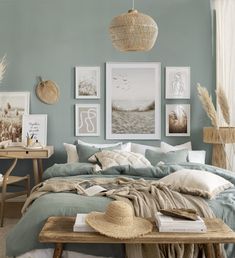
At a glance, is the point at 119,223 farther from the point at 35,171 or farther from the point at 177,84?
the point at 177,84

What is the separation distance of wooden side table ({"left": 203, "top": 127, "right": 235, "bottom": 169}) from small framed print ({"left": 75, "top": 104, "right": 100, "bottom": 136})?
4.79 ft

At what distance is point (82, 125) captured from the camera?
18.2ft

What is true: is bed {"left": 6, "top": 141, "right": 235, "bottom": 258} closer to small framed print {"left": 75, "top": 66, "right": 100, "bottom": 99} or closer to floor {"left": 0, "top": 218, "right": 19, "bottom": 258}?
floor {"left": 0, "top": 218, "right": 19, "bottom": 258}

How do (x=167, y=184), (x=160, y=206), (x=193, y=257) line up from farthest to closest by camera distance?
(x=167, y=184)
(x=160, y=206)
(x=193, y=257)

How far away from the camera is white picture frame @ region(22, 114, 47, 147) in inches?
215

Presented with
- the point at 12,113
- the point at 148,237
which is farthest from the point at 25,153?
the point at 148,237

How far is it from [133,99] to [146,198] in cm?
257

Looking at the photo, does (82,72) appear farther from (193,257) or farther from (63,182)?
(193,257)

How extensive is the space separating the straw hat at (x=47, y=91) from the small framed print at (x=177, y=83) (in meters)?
1.52

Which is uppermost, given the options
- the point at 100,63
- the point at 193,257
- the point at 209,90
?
the point at 100,63

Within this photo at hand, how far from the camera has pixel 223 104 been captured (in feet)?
16.8

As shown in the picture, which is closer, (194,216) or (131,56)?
(194,216)

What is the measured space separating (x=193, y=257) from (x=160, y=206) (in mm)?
437

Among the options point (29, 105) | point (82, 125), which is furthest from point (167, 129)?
point (29, 105)
